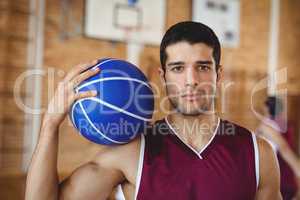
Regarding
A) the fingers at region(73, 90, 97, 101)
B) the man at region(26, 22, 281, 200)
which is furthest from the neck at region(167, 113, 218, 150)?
the fingers at region(73, 90, 97, 101)

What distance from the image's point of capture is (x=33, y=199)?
2.68ft

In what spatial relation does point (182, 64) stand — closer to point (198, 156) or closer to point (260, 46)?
point (198, 156)

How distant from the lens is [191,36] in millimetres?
887

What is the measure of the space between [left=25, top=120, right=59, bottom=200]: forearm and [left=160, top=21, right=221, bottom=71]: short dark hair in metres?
0.32

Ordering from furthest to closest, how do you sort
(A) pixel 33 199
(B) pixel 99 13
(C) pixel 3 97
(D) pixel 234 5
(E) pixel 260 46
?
(E) pixel 260 46, (D) pixel 234 5, (B) pixel 99 13, (C) pixel 3 97, (A) pixel 33 199

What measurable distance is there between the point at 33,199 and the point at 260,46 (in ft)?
10.8

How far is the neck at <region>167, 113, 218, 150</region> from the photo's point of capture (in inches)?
38.1

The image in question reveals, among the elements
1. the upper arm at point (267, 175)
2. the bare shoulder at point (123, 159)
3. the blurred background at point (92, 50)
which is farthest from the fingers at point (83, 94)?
the blurred background at point (92, 50)

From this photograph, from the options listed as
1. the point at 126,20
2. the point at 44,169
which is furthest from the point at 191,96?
the point at 126,20

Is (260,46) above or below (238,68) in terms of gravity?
above

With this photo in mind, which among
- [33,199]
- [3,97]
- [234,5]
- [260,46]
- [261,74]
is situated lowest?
[33,199]

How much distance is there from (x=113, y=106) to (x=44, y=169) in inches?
8.2

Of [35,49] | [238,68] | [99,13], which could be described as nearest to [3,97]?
[35,49]

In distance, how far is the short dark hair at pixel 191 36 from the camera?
2.91 feet
